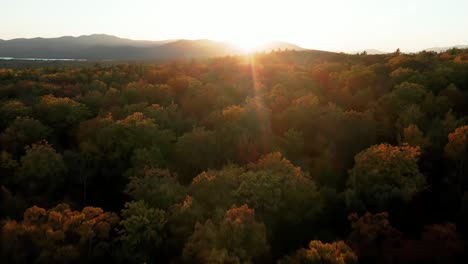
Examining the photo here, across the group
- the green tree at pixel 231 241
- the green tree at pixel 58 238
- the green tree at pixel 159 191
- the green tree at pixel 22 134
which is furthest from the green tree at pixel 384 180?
the green tree at pixel 22 134

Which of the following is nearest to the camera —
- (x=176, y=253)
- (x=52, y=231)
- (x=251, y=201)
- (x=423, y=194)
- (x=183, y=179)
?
(x=52, y=231)

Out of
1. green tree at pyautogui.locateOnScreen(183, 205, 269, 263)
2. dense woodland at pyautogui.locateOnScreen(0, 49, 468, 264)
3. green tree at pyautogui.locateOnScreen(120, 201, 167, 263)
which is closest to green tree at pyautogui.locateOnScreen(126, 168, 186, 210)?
dense woodland at pyautogui.locateOnScreen(0, 49, 468, 264)

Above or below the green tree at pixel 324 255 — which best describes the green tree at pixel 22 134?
above

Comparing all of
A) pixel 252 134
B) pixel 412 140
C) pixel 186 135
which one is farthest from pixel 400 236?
pixel 186 135

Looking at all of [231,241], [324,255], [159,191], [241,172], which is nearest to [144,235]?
[159,191]

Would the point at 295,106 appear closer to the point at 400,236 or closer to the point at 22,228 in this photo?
the point at 400,236

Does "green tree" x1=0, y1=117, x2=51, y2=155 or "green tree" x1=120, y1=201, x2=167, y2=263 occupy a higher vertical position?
"green tree" x1=0, y1=117, x2=51, y2=155

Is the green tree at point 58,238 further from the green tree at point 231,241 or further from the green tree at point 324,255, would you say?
the green tree at point 324,255

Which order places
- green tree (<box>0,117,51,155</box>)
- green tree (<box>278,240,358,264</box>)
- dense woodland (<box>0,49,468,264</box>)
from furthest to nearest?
green tree (<box>0,117,51,155</box>) → dense woodland (<box>0,49,468,264</box>) → green tree (<box>278,240,358,264</box>)

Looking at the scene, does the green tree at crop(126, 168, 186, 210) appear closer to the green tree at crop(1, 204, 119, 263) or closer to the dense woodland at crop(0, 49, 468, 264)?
the dense woodland at crop(0, 49, 468, 264)
